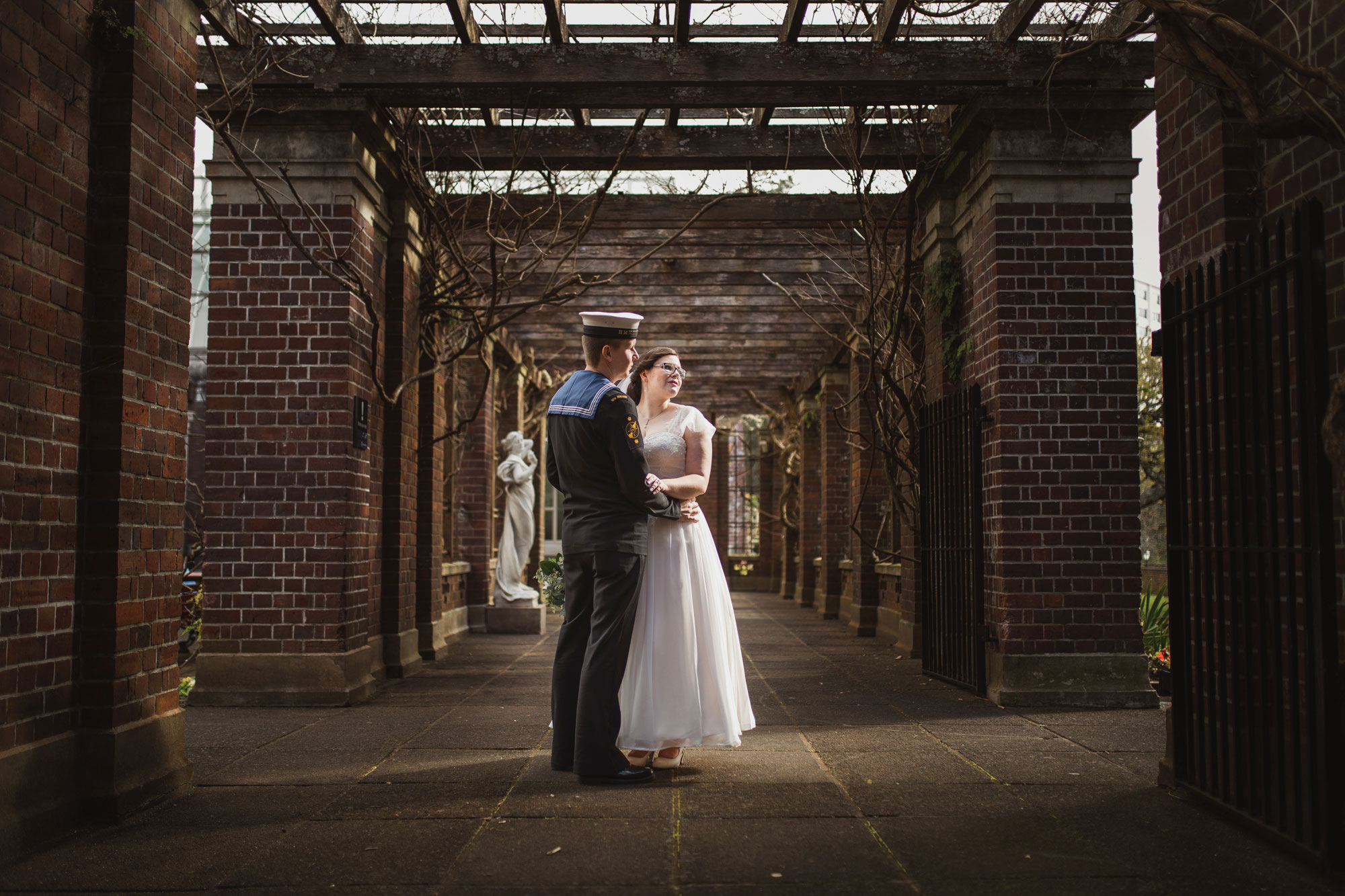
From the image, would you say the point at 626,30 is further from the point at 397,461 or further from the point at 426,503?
the point at 426,503

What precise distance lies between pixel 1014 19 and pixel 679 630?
174 inches

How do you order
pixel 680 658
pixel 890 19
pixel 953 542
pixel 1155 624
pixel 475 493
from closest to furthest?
1. pixel 680 658
2. pixel 890 19
3. pixel 953 542
4. pixel 1155 624
5. pixel 475 493

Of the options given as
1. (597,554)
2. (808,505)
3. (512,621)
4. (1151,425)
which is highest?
(1151,425)

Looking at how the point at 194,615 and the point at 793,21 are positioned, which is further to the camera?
the point at 194,615

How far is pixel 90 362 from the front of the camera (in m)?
4.07

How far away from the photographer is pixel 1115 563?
6.94 meters

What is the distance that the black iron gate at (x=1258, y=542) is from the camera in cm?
323

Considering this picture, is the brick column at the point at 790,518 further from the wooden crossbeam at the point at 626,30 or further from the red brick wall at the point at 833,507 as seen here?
the wooden crossbeam at the point at 626,30

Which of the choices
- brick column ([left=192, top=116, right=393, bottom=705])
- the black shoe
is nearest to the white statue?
brick column ([left=192, top=116, right=393, bottom=705])

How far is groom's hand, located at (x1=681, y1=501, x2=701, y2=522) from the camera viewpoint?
189 inches

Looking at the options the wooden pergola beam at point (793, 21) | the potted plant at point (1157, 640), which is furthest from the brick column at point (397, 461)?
the potted plant at point (1157, 640)

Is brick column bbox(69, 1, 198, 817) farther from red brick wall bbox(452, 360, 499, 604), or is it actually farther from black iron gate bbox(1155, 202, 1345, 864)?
red brick wall bbox(452, 360, 499, 604)

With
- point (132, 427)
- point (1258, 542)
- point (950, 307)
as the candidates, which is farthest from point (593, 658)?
point (950, 307)

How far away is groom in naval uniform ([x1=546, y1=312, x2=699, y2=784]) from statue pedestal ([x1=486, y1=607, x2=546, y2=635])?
7.95 meters
